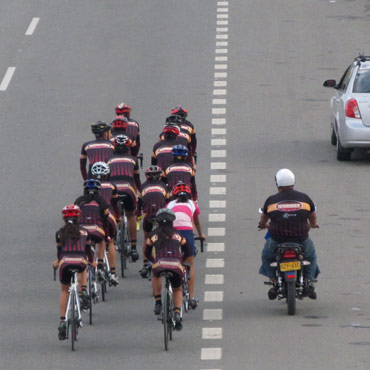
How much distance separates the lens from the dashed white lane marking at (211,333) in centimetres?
1861

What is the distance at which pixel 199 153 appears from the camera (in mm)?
28688

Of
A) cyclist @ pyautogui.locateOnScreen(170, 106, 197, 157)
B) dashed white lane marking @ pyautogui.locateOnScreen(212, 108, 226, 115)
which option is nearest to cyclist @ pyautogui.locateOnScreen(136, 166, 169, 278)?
cyclist @ pyautogui.locateOnScreen(170, 106, 197, 157)

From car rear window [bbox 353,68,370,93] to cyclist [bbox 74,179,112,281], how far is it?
350 inches

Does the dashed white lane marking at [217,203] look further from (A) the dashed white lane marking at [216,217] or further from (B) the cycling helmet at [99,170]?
(B) the cycling helmet at [99,170]

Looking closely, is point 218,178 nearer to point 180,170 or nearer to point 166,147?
point 166,147

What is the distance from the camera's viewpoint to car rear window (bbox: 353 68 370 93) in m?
27.9

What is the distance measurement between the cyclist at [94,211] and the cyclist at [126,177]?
217 cm

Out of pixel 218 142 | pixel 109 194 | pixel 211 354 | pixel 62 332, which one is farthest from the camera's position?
pixel 218 142

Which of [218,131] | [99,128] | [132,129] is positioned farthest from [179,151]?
[218,131]

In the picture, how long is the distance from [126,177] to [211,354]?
510cm

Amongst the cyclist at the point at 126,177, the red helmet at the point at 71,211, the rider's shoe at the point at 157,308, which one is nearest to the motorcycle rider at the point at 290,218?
the rider's shoe at the point at 157,308

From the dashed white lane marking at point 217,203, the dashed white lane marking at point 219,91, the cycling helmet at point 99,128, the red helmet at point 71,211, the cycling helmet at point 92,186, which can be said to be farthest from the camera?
the dashed white lane marking at point 219,91

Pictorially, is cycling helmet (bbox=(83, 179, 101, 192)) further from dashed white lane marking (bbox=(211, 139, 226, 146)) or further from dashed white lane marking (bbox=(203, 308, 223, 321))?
dashed white lane marking (bbox=(211, 139, 226, 146))

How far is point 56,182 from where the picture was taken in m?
27.0
